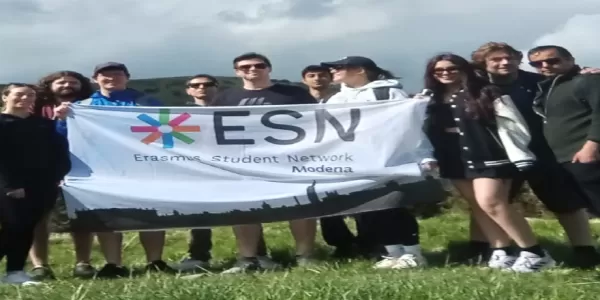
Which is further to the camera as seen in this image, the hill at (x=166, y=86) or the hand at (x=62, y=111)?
the hill at (x=166, y=86)

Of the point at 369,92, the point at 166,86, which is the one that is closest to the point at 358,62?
the point at 369,92

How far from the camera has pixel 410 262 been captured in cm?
695

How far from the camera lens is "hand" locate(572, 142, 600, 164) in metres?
6.49

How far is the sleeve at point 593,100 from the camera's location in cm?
646

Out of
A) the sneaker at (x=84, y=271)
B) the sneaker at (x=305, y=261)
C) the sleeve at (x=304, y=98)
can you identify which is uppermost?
the sleeve at (x=304, y=98)

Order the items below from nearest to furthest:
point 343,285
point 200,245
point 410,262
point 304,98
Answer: point 343,285, point 410,262, point 304,98, point 200,245

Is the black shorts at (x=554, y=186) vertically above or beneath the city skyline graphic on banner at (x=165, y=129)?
beneath

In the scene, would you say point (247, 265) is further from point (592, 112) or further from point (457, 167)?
point (592, 112)

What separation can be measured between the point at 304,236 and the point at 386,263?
755mm

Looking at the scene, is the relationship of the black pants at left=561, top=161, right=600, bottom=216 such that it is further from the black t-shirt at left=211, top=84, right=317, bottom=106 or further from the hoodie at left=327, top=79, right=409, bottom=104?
the black t-shirt at left=211, top=84, right=317, bottom=106

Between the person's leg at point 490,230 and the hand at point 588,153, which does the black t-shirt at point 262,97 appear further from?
the hand at point 588,153

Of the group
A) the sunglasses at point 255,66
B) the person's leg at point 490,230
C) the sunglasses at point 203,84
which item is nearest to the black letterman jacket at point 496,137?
the person's leg at point 490,230

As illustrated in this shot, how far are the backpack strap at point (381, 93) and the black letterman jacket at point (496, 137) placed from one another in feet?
1.87

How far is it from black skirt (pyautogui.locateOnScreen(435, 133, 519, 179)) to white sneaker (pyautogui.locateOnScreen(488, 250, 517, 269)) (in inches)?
23.7
